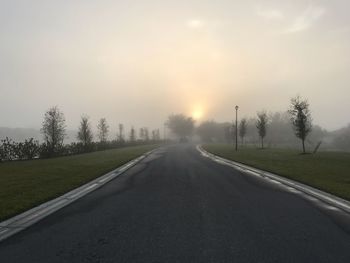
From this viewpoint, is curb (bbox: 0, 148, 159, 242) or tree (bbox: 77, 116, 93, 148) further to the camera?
tree (bbox: 77, 116, 93, 148)

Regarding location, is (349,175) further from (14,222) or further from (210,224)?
(14,222)

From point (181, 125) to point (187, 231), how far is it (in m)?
157

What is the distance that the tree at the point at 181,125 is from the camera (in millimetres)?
164625

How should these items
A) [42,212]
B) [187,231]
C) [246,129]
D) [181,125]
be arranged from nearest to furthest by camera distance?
[187,231] → [42,212] → [246,129] → [181,125]

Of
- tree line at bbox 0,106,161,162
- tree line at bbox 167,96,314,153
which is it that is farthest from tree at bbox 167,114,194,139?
tree line at bbox 0,106,161,162

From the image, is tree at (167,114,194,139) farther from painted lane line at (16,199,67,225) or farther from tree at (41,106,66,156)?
painted lane line at (16,199,67,225)

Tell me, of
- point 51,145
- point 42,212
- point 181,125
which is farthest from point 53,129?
point 181,125

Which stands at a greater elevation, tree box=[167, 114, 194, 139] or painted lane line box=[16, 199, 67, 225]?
tree box=[167, 114, 194, 139]

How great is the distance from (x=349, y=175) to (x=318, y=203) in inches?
347

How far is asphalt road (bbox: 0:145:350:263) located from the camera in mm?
5961

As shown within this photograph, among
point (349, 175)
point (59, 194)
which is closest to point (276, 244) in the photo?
point (59, 194)

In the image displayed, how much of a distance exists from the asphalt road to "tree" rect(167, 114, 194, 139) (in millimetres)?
152330

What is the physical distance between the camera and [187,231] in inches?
290

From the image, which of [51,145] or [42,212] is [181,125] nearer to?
[51,145]
